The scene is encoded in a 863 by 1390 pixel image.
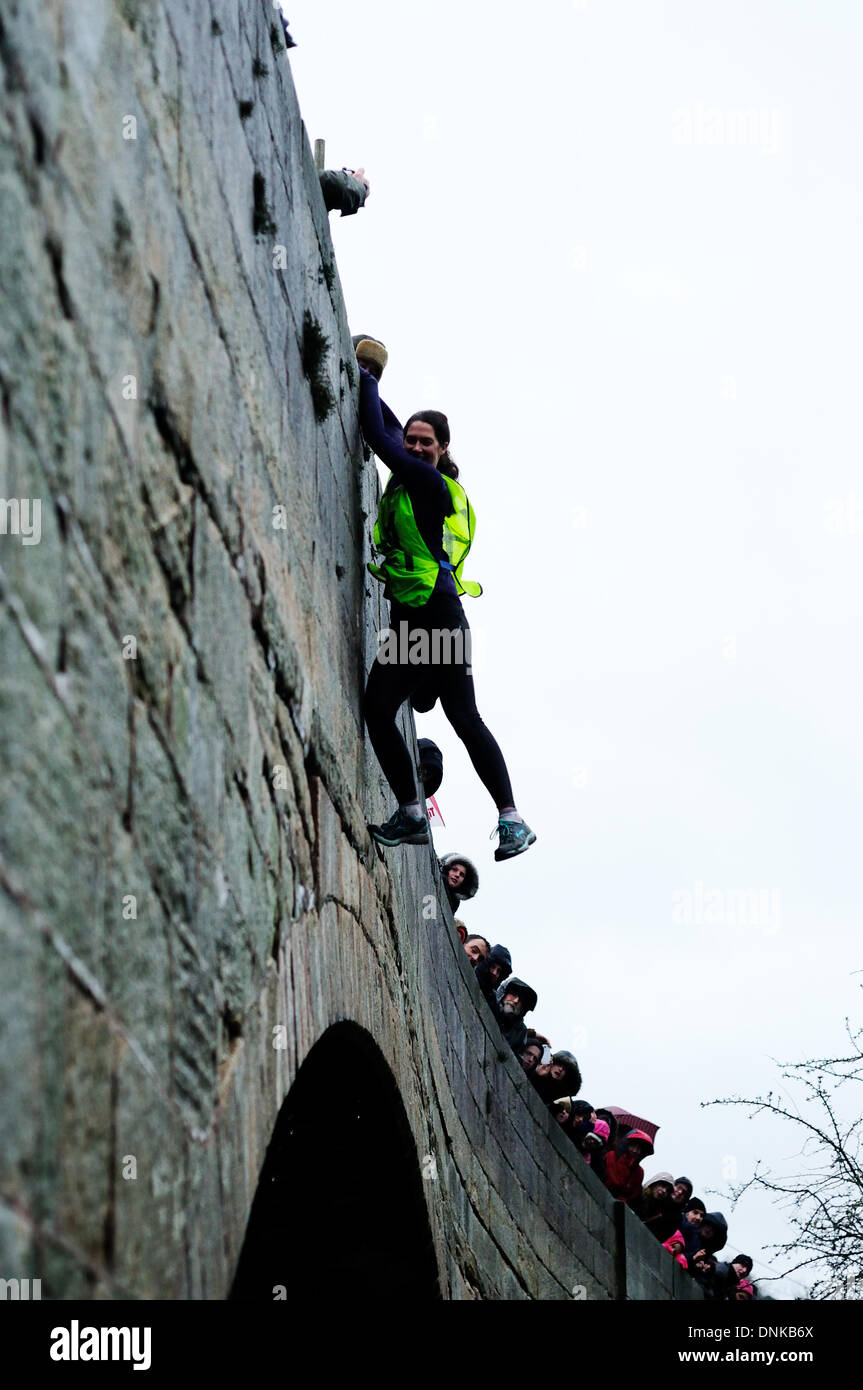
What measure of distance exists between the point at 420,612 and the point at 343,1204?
1974mm

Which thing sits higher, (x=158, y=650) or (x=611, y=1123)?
(x=611, y=1123)

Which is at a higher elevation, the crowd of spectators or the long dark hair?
the long dark hair

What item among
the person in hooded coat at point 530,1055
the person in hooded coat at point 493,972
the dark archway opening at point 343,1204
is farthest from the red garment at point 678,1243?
the dark archway opening at point 343,1204

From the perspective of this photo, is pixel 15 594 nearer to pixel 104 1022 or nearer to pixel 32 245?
pixel 32 245

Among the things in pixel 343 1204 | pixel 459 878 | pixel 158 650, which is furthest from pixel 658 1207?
pixel 158 650

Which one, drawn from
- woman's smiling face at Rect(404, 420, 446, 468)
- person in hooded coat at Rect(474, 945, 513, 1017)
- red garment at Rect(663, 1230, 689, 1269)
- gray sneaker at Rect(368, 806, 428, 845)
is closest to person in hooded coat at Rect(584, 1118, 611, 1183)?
red garment at Rect(663, 1230, 689, 1269)

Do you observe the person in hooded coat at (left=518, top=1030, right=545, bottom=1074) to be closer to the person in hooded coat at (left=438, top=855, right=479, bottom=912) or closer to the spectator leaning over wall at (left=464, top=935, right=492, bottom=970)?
the spectator leaning over wall at (left=464, top=935, right=492, bottom=970)

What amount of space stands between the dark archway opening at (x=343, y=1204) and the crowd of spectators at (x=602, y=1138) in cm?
211

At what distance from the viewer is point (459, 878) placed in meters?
8.52

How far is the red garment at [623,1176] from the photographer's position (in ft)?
37.6

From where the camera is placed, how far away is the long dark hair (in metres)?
5.02

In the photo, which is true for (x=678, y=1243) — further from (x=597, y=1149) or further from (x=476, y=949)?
(x=476, y=949)
